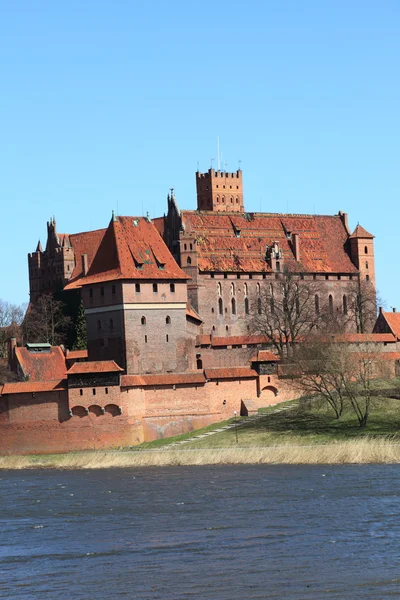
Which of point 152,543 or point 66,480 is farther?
point 66,480

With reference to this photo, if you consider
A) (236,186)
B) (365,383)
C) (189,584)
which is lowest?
(189,584)

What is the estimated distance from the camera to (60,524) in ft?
136

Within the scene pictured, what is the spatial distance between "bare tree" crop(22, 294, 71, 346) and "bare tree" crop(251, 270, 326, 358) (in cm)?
1389

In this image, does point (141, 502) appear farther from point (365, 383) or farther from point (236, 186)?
point (236, 186)

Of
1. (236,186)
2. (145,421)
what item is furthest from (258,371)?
(236,186)

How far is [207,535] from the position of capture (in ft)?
122

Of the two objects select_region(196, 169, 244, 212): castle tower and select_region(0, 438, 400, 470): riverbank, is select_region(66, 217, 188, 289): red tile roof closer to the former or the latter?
select_region(0, 438, 400, 470): riverbank

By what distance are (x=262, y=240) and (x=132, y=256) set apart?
2978 cm

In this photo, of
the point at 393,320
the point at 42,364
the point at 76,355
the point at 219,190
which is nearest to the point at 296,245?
the point at 393,320

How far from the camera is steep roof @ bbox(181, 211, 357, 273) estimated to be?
99275 millimetres

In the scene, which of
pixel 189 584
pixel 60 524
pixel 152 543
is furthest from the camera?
pixel 60 524

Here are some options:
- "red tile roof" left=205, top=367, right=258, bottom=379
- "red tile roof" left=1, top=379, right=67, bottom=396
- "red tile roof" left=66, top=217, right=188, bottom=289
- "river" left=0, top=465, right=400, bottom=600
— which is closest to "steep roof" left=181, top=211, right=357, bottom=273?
"red tile roof" left=66, top=217, right=188, bottom=289

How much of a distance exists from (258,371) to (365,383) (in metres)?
8.74

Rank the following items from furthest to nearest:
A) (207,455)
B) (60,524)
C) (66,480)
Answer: (207,455), (66,480), (60,524)
